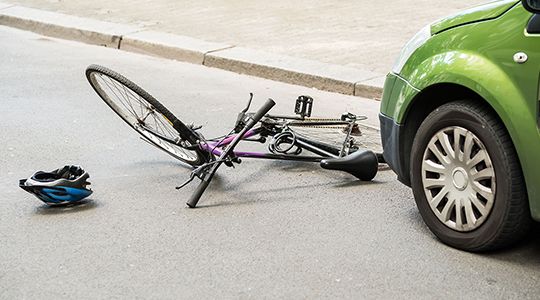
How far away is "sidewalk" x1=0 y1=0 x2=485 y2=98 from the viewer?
877 cm

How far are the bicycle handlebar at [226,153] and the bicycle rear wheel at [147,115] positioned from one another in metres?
0.30

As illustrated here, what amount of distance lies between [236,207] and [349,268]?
1112 millimetres

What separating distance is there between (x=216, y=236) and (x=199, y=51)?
5.22 meters

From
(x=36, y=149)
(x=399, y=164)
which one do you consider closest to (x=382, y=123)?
(x=399, y=164)

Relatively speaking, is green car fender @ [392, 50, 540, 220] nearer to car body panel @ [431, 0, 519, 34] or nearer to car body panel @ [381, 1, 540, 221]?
car body panel @ [381, 1, 540, 221]

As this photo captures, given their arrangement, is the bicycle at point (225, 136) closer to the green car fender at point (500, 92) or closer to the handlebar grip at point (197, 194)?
the handlebar grip at point (197, 194)

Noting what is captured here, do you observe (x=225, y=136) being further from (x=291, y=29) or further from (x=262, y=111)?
(x=291, y=29)

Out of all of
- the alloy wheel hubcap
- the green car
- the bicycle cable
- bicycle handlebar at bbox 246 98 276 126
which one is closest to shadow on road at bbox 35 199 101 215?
bicycle handlebar at bbox 246 98 276 126

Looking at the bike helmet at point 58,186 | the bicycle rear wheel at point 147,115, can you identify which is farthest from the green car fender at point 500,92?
the bike helmet at point 58,186

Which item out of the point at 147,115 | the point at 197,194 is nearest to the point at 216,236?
the point at 197,194

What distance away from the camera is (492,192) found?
4289 millimetres

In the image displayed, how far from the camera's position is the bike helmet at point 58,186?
5.08 m

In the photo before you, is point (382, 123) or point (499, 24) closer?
point (499, 24)

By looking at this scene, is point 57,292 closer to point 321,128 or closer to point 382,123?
point 382,123
